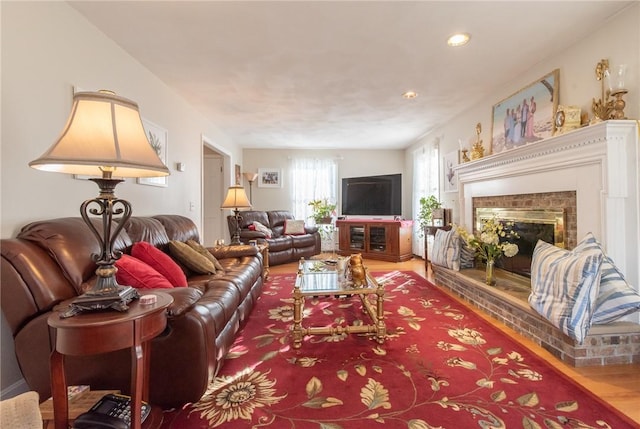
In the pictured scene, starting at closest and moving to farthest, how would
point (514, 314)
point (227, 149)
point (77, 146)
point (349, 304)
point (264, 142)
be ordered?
point (77, 146)
point (514, 314)
point (349, 304)
point (227, 149)
point (264, 142)

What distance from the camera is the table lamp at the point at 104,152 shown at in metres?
1.13

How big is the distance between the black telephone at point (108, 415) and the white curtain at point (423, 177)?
5026 millimetres

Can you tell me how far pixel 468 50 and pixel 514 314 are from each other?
228 centimetres

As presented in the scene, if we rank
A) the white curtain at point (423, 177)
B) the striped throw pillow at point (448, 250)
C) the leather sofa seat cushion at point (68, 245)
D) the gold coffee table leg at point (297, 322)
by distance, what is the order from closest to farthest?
the leather sofa seat cushion at point (68, 245), the gold coffee table leg at point (297, 322), the striped throw pillow at point (448, 250), the white curtain at point (423, 177)

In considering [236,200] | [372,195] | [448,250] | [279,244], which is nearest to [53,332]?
[236,200]

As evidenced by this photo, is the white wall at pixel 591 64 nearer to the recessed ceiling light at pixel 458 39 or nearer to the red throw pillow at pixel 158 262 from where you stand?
the recessed ceiling light at pixel 458 39

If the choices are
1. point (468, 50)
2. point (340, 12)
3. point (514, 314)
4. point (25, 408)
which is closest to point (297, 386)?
point (25, 408)

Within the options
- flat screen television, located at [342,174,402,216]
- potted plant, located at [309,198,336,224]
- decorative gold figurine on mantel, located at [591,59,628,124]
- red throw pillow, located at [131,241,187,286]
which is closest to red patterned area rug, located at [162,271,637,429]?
red throw pillow, located at [131,241,187,286]

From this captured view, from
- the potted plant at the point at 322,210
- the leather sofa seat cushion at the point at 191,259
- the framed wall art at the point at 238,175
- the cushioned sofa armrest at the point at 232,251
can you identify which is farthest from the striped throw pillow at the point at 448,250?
the framed wall art at the point at 238,175

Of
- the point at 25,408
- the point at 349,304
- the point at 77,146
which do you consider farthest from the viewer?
the point at 349,304

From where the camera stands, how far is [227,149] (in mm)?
5578

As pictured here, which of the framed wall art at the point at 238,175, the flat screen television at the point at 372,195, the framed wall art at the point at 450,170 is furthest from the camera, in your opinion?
the framed wall art at the point at 238,175

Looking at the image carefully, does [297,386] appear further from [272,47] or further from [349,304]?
[272,47]

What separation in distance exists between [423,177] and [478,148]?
214cm
